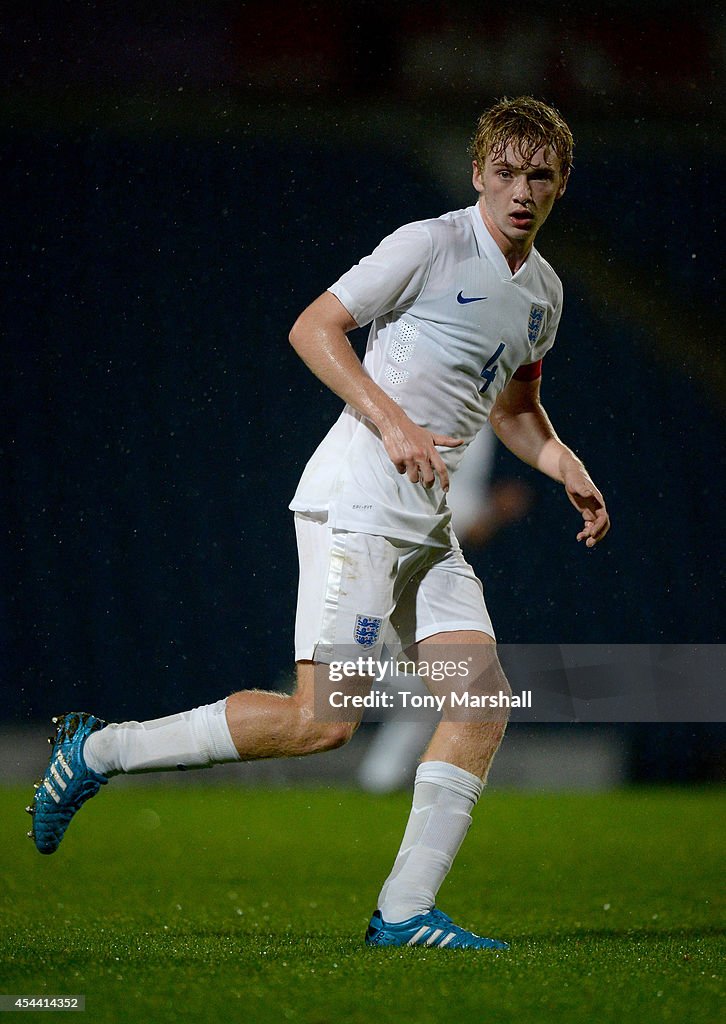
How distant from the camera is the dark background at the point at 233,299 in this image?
5.35m

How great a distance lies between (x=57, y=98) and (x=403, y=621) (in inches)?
151

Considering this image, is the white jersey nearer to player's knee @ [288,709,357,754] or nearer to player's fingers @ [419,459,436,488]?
player's fingers @ [419,459,436,488]

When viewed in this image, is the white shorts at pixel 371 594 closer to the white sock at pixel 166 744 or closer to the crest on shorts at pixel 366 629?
the crest on shorts at pixel 366 629

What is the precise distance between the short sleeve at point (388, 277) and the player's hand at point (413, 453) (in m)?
0.26

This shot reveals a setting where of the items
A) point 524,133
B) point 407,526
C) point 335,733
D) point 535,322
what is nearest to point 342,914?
point 335,733

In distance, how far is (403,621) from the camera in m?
2.38

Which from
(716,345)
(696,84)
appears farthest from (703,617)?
(696,84)

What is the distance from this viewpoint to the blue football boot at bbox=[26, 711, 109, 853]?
233 centimetres

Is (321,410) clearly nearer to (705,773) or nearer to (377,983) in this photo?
(705,773)

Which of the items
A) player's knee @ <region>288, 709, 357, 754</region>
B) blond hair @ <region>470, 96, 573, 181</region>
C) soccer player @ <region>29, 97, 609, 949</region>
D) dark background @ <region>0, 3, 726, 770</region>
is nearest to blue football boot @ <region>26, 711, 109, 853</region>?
soccer player @ <region>29, 97, 609, 949</region>

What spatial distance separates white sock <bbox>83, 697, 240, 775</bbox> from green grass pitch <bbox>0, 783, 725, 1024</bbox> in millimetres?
308

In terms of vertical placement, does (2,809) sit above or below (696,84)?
below

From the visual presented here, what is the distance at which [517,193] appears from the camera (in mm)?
2309

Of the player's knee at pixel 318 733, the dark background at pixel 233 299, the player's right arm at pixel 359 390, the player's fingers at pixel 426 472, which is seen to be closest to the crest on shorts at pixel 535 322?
the player's right arm at pixel 359 390
